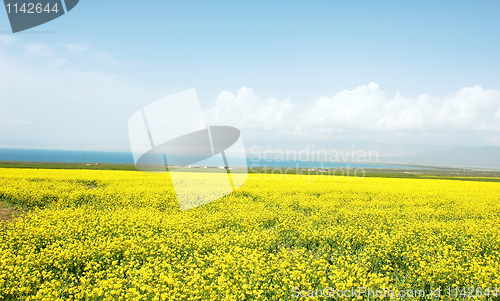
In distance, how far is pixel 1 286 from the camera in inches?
200

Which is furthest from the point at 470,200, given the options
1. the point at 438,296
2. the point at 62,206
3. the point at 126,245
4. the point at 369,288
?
the point at 62,206

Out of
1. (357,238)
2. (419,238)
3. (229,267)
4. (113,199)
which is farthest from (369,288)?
(113,199)

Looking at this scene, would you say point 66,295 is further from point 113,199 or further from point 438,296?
point 113,199

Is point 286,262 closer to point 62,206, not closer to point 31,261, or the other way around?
point 31,261

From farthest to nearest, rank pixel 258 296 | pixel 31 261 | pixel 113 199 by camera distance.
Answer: pixel 113 199 < pixel 31 261 < pixel 258 296

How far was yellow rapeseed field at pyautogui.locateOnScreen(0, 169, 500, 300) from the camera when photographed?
16.6ft

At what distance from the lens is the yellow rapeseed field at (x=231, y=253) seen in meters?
5.05

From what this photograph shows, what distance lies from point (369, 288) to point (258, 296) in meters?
2.13

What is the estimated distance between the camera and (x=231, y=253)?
6.93 metres

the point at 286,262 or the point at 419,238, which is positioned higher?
the point at 286,262

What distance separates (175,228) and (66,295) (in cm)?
377

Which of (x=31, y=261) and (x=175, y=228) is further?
(x=175, y=228)

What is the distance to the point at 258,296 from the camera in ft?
Result: 15.0

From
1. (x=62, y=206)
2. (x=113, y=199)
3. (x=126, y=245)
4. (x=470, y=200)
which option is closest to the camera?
(x=126, y=245)
